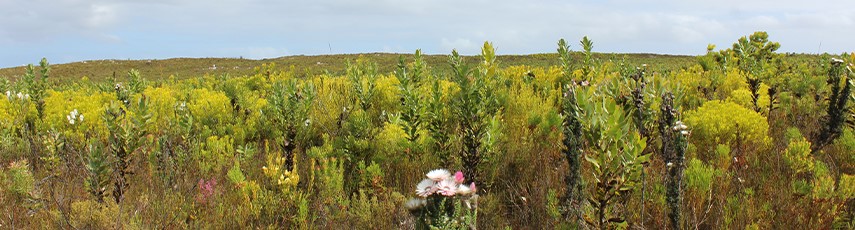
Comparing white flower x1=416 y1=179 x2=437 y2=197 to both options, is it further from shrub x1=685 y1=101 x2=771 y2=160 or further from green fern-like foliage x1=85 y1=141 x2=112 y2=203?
shrub x1=685 y1=101 x2=771 y2=160

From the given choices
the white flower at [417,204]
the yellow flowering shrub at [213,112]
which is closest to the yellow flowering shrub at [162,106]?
the yellow flowering shrub at [213,112]

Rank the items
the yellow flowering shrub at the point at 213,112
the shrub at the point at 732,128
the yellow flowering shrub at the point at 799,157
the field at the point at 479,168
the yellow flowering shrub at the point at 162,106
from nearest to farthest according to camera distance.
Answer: the field at the point at 479,168, the yellow flowering shrub at the point at 799,157, the shrub at the point at 732,128, the yellow flowering shrub at the point at 213,112, the yellow flowering shrub at the point at 162,106

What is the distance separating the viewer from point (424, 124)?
4.79 m

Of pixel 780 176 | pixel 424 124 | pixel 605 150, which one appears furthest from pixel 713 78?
pixel 605 150

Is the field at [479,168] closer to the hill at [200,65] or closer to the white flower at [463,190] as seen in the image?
the white flower at [463,190]

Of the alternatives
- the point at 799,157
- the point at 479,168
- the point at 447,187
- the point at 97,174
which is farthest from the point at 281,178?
the point at 799,157

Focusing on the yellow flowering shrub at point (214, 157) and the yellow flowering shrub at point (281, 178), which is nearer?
the yellow flowering shrub at point (281, 178)

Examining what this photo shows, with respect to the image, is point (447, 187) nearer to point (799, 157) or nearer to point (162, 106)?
point (799, 157)

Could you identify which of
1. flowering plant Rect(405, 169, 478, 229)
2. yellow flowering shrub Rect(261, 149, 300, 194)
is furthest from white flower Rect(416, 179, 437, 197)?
yellow flowering shrub Rect(261, 149, 300, 194)

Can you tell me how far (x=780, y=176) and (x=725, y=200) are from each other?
502 mm

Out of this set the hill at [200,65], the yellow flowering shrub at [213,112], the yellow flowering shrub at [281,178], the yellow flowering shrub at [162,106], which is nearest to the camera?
the yellow flowering shrub at [281,178]

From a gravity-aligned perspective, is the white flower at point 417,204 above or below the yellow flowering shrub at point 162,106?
above

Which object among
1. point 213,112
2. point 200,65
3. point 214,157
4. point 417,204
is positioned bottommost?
point 200,65

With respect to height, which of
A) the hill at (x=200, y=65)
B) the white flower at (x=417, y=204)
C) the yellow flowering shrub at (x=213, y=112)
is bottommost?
the hill at (x=200, y=65)
